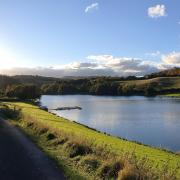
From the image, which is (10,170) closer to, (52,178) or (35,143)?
(52,178)

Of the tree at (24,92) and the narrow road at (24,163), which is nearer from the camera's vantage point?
the narrow road at (24,163)

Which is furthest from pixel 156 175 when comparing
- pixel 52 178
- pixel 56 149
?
Answer: pixel 56 149

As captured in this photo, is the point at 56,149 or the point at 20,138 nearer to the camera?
the point at 56,149

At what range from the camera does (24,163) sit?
16016 millimetres

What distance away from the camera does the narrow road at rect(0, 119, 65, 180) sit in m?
13.6

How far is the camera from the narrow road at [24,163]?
1357cm

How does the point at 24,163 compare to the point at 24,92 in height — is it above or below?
above

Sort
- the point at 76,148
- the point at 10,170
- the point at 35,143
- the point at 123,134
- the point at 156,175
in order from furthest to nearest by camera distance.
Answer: the point at 123,134
the point at 35,143
the point at 76,148
the point at 10,170
the point at 156,175

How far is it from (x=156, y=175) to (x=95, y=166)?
261 cm

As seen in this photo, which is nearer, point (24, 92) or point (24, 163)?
point (24, 163)

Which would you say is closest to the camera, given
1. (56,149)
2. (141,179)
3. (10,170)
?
(141,179)

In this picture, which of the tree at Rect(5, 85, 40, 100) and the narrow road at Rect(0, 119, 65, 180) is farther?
the tree at Rect(5, 85, 40, 100)

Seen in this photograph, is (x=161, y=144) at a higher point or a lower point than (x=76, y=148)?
lower

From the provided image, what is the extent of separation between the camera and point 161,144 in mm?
41688
